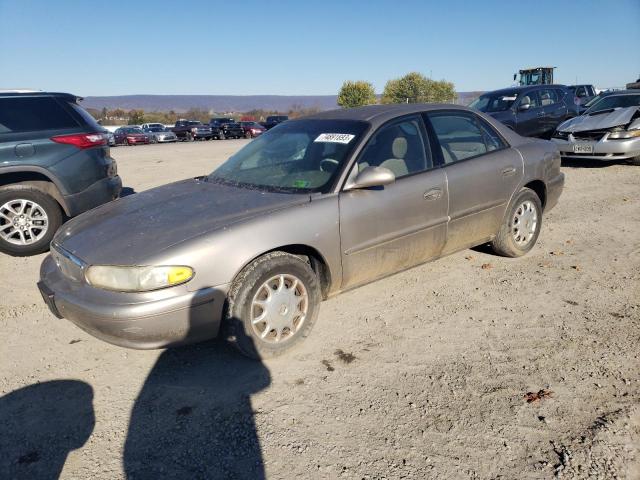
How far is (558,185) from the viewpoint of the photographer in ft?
16.1

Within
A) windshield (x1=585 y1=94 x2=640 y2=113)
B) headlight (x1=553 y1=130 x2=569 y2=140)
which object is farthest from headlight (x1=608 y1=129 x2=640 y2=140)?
windshield (x1=585 y1=94 x2=640 y2=113)

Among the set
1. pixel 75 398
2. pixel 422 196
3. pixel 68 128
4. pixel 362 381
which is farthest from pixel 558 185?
pixel 68 128

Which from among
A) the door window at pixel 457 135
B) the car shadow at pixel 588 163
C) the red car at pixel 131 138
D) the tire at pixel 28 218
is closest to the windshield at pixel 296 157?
the door window at pixel 457 135

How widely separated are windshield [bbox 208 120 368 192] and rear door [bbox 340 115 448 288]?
18 cm

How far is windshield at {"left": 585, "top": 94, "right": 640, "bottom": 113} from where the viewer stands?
1050 centimetres

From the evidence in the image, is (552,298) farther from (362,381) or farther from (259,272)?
(259,272)

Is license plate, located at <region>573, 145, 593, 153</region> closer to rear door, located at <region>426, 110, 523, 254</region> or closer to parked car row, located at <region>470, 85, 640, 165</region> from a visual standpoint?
parked car row, located at <region>470, 85, 640, 165</region>

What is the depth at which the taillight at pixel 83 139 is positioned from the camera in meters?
5.37

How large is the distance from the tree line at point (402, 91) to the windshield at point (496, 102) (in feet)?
145

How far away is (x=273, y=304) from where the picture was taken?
9.80ft

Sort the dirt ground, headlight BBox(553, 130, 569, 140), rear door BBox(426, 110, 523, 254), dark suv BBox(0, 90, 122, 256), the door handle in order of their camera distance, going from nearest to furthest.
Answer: the dirt ground → the door handle → rear door BBox(426, 110, 523, 254) → dark suv BBox(0, 90, 122, 256) → headlight BBox(553, 130, 569, 140)

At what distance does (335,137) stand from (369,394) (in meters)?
1.96

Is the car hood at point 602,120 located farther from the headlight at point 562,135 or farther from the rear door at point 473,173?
the rear door at point 473,173

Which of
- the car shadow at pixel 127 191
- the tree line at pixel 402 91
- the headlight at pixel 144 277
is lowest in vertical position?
the car shadow at pixel 127 191
